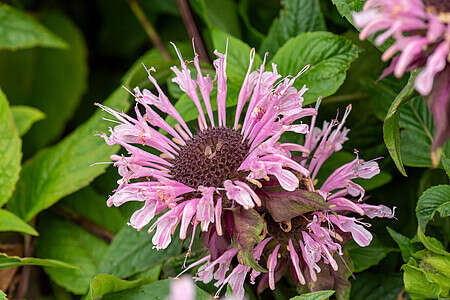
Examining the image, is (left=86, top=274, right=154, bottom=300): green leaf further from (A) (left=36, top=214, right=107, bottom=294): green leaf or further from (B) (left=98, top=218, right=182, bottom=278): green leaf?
(A) (left=36, top=214, right=107, bottom=294): green leaf

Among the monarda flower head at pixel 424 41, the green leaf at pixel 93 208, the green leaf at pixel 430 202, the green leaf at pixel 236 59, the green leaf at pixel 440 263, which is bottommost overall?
the green leaf at pixel 93 208

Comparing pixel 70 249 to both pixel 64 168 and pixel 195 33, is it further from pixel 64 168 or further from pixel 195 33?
pixel 195 33

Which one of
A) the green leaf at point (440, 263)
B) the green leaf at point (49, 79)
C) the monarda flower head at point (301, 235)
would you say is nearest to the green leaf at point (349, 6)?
the monarda flower head at point (301, 235)

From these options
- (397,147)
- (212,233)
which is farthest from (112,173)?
(397,147)

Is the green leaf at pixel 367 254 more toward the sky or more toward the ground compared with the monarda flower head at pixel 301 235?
more toward the ground

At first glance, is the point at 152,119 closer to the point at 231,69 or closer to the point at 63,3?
the point at 231,69

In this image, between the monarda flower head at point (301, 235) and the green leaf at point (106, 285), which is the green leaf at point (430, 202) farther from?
the green leaf at point (106, 285)

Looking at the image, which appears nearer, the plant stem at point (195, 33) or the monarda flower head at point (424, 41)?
the monarda flower head at point (424, 41)

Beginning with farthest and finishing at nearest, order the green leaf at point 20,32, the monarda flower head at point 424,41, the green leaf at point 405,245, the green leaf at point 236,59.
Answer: the green leaf at point 20,32, the green leaf at point 236,59, the green leaf at point 405,245, the monarda flower head at point 424,41
